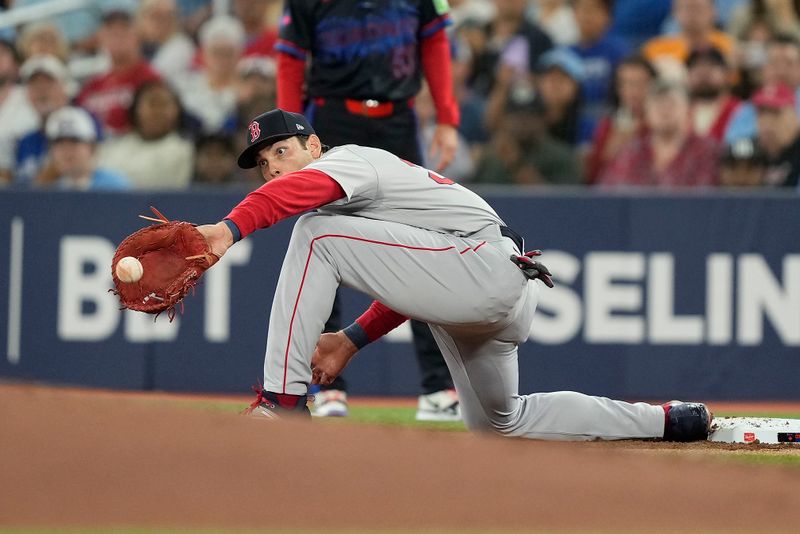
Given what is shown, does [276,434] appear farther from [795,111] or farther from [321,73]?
[795,111]

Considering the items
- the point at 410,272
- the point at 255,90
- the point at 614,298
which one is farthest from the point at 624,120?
the point at 410,272

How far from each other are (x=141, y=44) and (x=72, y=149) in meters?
2.66

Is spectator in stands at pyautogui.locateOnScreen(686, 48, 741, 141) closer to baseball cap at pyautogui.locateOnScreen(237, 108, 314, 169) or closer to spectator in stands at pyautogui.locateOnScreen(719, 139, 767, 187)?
spectator in stands at pyautogui.locateOnScreen(719, 139, 767, 187)

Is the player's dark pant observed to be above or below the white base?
above

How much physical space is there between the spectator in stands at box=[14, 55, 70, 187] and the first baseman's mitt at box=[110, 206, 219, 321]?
5.82 meters

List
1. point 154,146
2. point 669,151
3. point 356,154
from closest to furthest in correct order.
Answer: point 356,154, point 669,151, point 154,146

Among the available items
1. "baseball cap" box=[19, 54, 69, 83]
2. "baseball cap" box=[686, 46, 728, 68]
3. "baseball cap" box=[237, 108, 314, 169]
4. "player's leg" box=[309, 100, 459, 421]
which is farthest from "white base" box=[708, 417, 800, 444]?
"baseball cap" box=[19, 54, 69, 83]

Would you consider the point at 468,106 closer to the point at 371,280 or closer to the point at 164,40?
the point at 164,40

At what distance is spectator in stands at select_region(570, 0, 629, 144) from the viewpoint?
10.1m

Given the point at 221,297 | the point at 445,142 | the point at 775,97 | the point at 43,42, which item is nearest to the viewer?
the point at 445,142

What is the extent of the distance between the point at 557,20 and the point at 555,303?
3.60 m

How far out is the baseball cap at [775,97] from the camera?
8672 mm

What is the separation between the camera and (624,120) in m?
9.54

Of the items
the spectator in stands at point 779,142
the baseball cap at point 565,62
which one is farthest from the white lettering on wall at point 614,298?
the baseball cap at point 565,62
